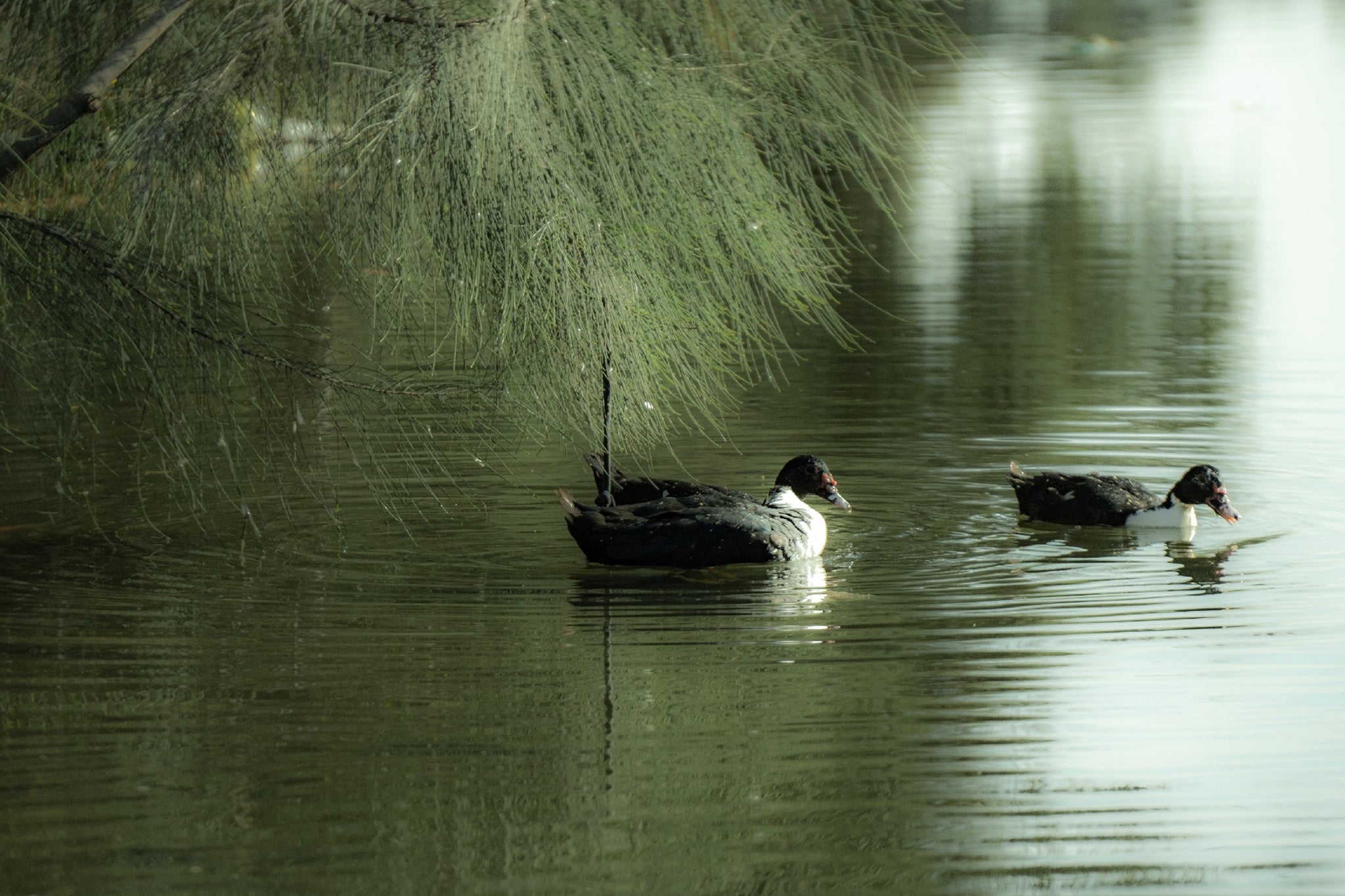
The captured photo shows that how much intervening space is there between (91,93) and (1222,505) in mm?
3865

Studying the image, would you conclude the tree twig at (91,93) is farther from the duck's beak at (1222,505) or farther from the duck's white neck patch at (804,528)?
the duck's beak at (1222,505)

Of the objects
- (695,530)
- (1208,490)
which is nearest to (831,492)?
(695,530)

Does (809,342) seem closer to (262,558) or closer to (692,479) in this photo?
(692,479)

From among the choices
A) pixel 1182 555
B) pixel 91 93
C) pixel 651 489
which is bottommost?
pixel 1182 555

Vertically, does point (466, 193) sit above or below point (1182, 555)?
above

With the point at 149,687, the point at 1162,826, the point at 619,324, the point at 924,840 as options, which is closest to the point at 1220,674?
the point at 1162,826

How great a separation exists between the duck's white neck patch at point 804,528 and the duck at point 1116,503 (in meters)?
0.83

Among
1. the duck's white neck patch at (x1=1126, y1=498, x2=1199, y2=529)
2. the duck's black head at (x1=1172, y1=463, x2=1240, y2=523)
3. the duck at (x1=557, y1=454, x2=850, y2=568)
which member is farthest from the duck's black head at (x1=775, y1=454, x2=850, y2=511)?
the duck's black head at (x1=1172, y1=463, x2=1240, y2=523)

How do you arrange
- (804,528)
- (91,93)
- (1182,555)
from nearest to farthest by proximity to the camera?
1. (91,93)
2. (804,528)
3. (1182,555)

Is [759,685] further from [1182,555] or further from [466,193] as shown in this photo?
[1182,555]

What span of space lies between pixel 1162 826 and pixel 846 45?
2097 millimetres

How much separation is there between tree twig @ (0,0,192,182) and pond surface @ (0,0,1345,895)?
4.10ft

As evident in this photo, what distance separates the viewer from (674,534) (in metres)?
5.42

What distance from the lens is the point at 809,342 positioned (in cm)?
1002
